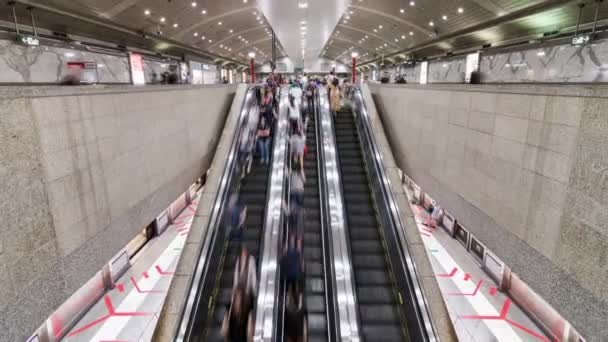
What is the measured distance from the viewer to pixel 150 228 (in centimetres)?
1295

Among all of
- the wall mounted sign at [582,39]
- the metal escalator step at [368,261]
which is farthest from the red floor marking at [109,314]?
the wall mounted sign at [582,39]

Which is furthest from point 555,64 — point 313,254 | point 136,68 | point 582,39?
point 136,68

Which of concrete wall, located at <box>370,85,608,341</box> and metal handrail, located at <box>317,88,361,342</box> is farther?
metal handrail, located at <box>317,88,361,342</box>

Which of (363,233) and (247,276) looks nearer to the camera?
(247,276)

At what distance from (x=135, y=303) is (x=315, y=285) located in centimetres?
560

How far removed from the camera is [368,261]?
6.80 metres

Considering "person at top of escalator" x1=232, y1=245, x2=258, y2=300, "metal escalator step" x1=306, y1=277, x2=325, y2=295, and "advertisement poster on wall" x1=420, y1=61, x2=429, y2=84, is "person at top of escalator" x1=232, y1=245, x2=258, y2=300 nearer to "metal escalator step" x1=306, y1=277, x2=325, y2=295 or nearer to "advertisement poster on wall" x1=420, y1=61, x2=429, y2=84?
"metal escalator step" x1=306, y1=277, x2=325, y2=295

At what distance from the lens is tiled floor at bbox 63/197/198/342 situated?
7621 mm

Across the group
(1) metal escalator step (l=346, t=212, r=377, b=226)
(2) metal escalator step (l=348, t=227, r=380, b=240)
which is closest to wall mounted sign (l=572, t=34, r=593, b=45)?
(1) metal escalator step (l=346, t=212, r=377, b=226)

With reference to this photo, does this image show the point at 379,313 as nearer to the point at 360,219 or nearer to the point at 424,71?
the point at 360,219

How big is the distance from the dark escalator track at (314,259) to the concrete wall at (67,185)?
130 inches

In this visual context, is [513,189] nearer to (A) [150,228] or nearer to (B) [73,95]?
(B) [73,95]

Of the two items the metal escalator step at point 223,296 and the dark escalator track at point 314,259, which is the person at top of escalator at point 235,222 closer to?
the metal escalator step at point 223,296

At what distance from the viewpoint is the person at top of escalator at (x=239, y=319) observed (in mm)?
4848
